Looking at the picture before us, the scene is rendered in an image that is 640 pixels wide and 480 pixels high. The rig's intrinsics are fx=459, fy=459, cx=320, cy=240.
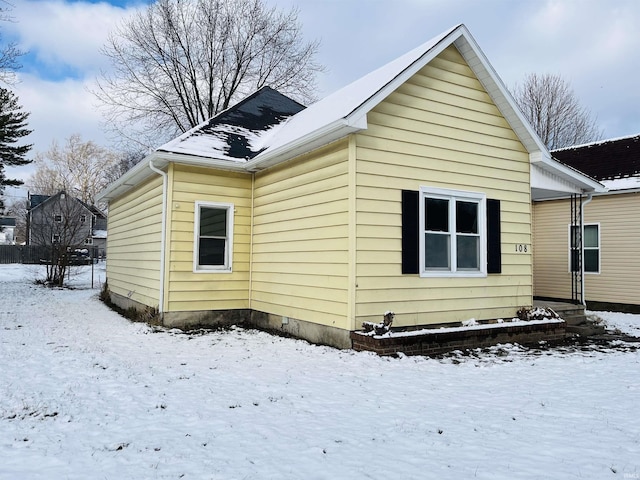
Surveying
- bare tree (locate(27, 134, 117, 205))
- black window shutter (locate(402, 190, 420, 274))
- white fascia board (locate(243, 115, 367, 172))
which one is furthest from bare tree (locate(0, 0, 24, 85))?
bare tree (locate(27, 134, 117, 205))

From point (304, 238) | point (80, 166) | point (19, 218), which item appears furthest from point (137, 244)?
point (19, 218)

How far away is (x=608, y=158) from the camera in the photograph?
14.3 metres

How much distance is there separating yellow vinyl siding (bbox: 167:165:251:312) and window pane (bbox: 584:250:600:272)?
9759 mm

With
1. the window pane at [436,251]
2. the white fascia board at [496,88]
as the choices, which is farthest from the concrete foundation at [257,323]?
the white fascia board at [496,88]

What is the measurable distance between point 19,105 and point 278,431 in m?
26.0

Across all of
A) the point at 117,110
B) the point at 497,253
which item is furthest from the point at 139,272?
the point at 117,110

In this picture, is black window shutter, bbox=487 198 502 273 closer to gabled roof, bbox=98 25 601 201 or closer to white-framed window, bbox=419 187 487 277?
white-framed window, bbox=419 187 487 277

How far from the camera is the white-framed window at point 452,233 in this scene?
7719 millimetres

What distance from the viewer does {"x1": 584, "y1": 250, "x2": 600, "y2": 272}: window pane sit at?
12977mm

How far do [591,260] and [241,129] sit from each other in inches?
408

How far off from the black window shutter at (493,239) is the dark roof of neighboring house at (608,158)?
6798mm

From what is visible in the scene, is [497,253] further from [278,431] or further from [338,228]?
[278,431]

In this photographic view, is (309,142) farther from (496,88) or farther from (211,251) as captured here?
(496,88)

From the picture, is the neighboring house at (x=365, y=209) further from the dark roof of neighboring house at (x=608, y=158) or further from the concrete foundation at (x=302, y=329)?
the dark roof of neighboring house at (x=608, y=158)
